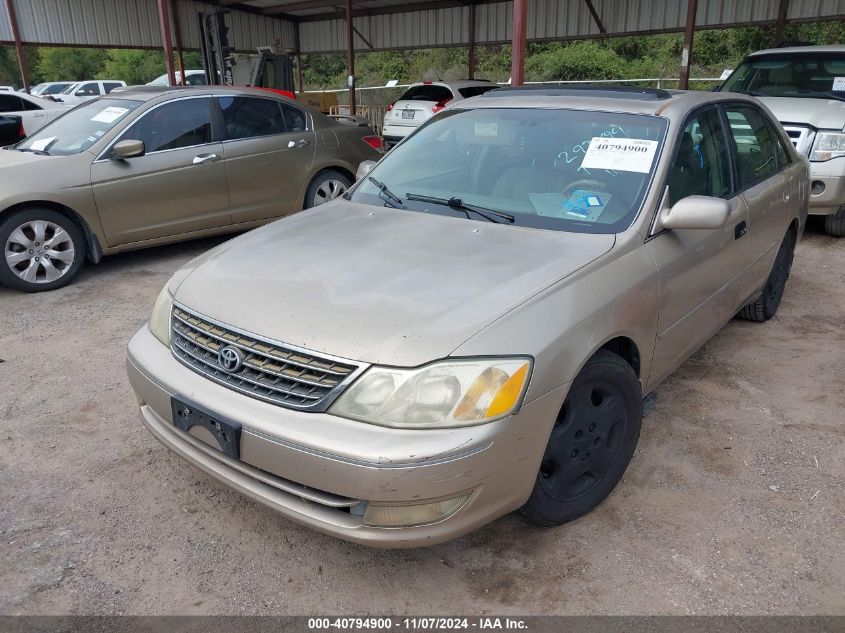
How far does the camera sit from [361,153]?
727 centimetres

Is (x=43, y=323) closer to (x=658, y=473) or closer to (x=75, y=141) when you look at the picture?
(x=75, y=141)

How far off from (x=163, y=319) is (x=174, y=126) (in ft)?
12.7

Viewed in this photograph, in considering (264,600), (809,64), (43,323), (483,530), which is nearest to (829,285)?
(809,64)

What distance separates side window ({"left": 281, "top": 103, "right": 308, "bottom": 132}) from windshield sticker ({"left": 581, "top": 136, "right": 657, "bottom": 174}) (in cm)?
441

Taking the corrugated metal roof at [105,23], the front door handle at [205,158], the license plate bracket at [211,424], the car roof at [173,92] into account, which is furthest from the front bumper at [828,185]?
the corrugated metal roof at [105,23]

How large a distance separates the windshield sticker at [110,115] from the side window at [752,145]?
483 centimetres

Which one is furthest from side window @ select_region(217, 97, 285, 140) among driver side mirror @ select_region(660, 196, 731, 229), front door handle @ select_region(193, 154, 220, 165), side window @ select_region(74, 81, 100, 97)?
side window @ select_region(74, 81, 100, 97)

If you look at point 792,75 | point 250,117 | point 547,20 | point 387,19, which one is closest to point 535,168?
point 250,117

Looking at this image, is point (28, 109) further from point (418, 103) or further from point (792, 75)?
point (792, 75)

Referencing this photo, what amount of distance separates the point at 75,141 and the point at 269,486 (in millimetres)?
4752

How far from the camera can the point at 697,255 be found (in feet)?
10.1

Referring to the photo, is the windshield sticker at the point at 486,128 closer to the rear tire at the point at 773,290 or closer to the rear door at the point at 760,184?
the rear door at the point at 760,184

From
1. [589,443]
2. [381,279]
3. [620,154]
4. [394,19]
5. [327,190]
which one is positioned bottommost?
[589,443]

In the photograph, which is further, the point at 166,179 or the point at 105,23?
the point at 105,23
